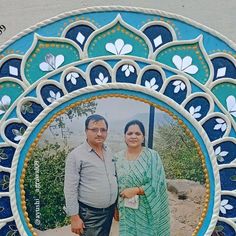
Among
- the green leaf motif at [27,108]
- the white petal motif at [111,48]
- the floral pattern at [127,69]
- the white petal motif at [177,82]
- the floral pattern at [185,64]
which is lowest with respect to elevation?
the green leaf motif at [27,108]

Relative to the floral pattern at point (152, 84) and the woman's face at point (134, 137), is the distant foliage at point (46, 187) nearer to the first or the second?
the woman's face at point (134, 137)

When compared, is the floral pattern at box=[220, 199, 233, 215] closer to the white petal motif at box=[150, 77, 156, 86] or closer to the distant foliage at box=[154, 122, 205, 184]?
the distant foliage at box=[154, 122, 205, 184]

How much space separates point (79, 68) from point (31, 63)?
24cm

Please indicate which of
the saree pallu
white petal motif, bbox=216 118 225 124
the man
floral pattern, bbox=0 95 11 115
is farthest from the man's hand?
white petal motif, bbox=216 118 225 124

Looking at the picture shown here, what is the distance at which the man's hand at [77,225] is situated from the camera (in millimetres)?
4789

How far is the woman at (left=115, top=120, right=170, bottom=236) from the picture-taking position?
479cm

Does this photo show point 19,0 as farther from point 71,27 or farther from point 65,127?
point 65,127

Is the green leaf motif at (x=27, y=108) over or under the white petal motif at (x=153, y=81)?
under

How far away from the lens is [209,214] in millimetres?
4809

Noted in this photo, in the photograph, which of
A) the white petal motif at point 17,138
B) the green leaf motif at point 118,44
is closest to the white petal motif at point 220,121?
the green leaf motif at point 118,44

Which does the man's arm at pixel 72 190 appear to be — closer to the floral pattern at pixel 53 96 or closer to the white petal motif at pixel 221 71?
the floral pattern at pixel 53 96

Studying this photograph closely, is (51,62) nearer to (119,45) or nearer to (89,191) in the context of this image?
(119,45)

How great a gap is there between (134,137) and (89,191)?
0.35 m

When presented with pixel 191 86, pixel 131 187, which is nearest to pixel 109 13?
pixel 191 86
